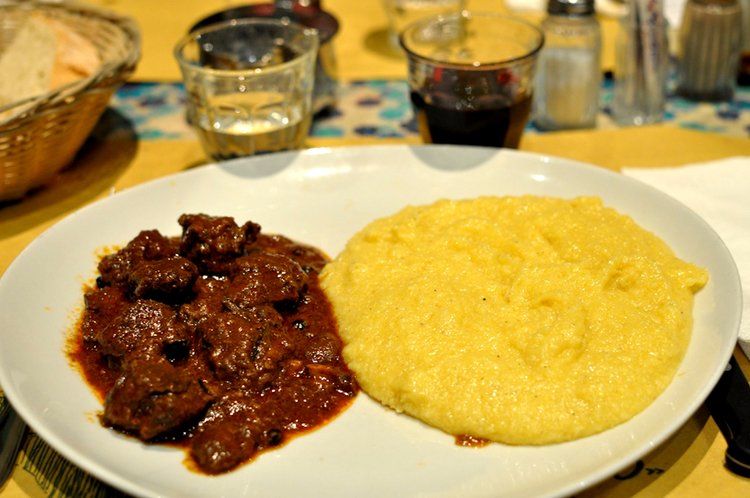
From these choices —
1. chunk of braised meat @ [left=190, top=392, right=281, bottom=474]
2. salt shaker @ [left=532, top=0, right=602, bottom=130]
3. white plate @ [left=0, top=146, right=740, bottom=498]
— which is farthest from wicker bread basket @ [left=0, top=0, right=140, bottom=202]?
salt shaker @ [left=532, top=0, right=602, bottom=130]

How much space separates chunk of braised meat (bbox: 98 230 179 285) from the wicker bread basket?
0.88m

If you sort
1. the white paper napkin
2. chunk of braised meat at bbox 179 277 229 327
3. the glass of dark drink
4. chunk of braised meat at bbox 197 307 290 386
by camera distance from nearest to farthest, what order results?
chunk of braised meat at bbox 197 307 290 386
chunk of braised meat at bbox 179 277 229 327
the white paper napkin
the glass of dark drink

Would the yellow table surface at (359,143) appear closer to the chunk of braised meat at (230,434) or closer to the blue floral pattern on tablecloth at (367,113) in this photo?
the blue floral pattern on tablecloth at (367,113)

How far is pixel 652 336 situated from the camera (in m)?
2.80

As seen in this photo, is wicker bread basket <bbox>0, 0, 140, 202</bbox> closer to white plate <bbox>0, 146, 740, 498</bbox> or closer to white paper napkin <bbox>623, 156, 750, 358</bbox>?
white plate <bbox>0, 146, 740, 498</bbox>

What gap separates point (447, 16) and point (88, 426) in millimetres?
3083

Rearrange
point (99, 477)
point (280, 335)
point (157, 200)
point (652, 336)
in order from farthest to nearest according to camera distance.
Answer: point (157, 200), point (280, 335), point (652, 336), point (99, 477)

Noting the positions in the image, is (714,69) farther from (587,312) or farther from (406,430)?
(406,430)

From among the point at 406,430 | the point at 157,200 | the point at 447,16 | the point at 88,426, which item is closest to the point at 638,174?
the point at 447,16

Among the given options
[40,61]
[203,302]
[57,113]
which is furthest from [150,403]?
[40,61]

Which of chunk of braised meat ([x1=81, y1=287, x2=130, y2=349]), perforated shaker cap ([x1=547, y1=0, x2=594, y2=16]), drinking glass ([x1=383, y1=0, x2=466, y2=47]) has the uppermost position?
perforated shaker cap ([x1=547, y1=0, x2=594, y2=16])

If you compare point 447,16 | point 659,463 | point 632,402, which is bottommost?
point 659,463

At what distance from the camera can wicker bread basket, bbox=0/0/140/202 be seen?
379 cm

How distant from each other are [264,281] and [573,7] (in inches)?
103
